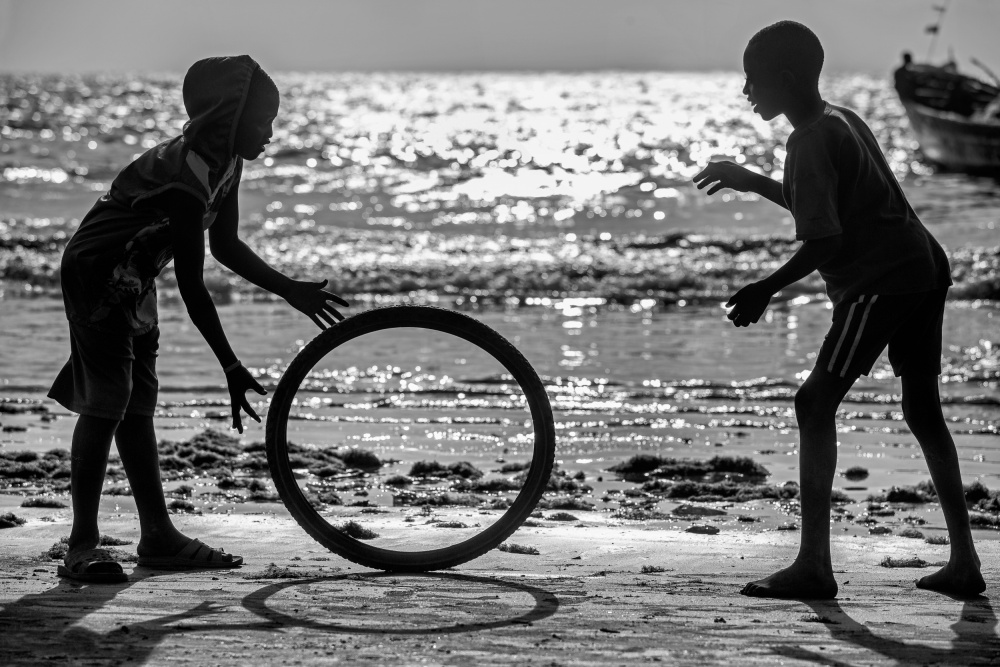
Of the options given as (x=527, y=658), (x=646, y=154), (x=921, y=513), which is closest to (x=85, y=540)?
(x=527, y=658)

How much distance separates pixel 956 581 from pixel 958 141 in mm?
33547

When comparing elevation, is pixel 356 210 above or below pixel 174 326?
above

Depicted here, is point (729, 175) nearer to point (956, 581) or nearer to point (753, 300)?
point (753, 300)

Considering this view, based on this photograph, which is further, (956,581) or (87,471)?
(87,471)

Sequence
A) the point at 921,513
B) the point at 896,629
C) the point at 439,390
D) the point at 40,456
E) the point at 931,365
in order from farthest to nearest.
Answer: the point at 439,390
the point at 40,456
the point at 921,513
the point at 931,365
the point at 896,629

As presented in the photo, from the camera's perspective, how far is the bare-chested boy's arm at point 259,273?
4.09 meters

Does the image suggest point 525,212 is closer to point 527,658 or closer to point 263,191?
point 263,191

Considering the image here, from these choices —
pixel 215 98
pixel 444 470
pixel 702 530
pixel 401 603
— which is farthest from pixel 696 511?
pixel 215 98

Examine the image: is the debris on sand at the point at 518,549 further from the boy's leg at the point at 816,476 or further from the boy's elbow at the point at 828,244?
the boy's elbow at the point at 828,244

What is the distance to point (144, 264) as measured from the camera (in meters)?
3.89

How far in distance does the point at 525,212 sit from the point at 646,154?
1558 centimetres

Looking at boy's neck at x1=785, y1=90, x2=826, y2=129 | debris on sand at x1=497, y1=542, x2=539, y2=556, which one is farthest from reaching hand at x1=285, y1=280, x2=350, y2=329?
boy's neck at x1=785, y1=90, x2=826, y2=129

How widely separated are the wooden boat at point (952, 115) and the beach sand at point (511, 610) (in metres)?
31.7

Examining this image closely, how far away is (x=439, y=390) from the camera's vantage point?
802 cm
